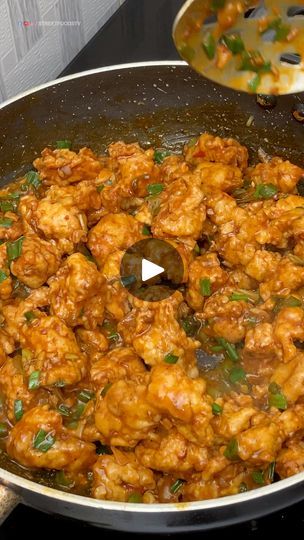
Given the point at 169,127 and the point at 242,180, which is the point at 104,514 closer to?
the point at 242,180

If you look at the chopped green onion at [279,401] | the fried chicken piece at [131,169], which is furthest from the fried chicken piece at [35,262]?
the chopped green onion at [279,401]

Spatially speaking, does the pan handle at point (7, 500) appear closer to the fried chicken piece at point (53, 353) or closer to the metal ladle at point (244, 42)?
the fried chicken piece at point (53, 353)

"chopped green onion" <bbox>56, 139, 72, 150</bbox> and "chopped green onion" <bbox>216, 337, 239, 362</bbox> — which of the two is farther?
"chopped green onion" <bbox>56, 139, 72, 150</bbox>

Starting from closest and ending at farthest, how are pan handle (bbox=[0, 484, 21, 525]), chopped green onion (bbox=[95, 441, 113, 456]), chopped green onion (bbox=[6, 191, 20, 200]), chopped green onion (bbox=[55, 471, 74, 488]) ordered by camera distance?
pan handle (bbox=[0, 484, 21, 525]), chopped green onion (bbox=[55, 471, 74, 488]), chopped green onion (bbox=[95, 441, 113, 456]), chopped green onion (bbox=[6, 191, 20, 200])

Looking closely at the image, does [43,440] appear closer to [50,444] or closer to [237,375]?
[50,444]

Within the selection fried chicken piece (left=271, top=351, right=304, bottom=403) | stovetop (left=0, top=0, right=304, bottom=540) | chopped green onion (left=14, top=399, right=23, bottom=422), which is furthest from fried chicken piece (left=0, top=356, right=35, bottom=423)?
stovetop (left=0, top=0, right=304, bottom=540)

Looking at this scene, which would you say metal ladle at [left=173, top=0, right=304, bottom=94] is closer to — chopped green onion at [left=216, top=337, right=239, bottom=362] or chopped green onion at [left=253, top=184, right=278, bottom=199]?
chopped green onion at [left=253, top=184, right=278, bottom=199]

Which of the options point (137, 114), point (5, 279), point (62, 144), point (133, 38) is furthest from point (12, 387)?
point (133, 38)
